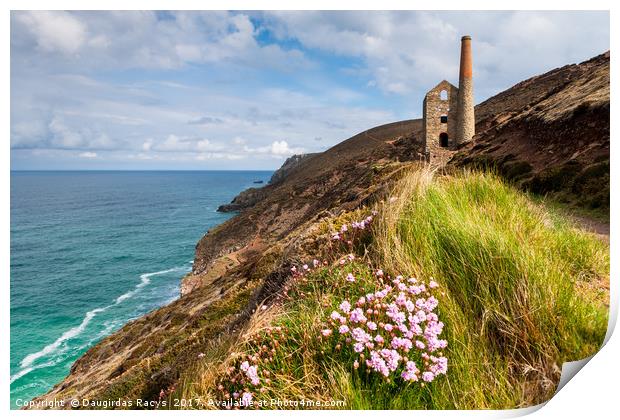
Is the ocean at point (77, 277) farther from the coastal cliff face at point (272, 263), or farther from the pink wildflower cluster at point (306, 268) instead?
the pink wildflower cluster at point (306, 268)

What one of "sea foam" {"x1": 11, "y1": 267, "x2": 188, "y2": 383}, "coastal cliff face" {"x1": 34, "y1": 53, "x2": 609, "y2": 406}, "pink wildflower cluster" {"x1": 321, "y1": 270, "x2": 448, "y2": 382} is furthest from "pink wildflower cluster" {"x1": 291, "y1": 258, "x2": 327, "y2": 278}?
"sea foam" {"x1": 11, "y1": 267, "x2": 188, "y2": 383}

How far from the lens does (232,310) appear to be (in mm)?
10281

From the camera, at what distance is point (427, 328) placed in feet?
10.5

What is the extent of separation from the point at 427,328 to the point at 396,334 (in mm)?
280

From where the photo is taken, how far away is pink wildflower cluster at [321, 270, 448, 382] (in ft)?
9.79

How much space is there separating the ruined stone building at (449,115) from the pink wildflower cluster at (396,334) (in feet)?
73.4

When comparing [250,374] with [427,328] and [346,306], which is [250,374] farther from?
[427,328]

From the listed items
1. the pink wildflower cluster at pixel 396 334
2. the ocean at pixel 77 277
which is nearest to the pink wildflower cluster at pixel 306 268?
the pink wildflower cluster at pixel 396 334

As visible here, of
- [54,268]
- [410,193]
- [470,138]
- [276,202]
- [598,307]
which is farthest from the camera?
[276,202]

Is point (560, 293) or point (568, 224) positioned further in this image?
point (568, 224)

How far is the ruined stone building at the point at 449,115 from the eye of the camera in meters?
24.1

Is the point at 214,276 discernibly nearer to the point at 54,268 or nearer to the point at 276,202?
the point at 276,202
